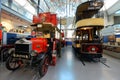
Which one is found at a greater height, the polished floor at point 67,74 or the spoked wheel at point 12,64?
the spoked wheel at point 12,64

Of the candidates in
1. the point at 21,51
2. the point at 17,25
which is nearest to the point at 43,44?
the point at 21,51

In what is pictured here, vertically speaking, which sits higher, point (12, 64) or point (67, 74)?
point (12, 64)

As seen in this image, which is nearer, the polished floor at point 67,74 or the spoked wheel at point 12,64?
the polished floor at point 67,74

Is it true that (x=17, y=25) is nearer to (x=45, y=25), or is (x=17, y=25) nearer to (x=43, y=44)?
(x=45, y=25)

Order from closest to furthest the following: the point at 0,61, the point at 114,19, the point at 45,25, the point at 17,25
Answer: the point at 45,25
the point at 0,61
the point at 17,25
the point at 114,19

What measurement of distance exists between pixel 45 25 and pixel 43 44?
1.02 meters

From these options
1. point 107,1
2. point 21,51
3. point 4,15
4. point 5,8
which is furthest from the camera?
point 107,1

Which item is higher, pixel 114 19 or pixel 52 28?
pixel 114 19

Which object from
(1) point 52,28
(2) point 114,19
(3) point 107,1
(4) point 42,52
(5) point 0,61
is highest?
(3) point 107,1

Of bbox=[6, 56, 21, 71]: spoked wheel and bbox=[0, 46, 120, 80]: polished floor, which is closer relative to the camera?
bbox=[0, 46, 120, 80]: polished floor

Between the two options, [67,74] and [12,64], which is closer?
[67,74]

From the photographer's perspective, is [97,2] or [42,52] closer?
[42,52]

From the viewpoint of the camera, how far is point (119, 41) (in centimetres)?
723

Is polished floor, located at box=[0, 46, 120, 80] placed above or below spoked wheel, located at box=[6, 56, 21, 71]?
below
